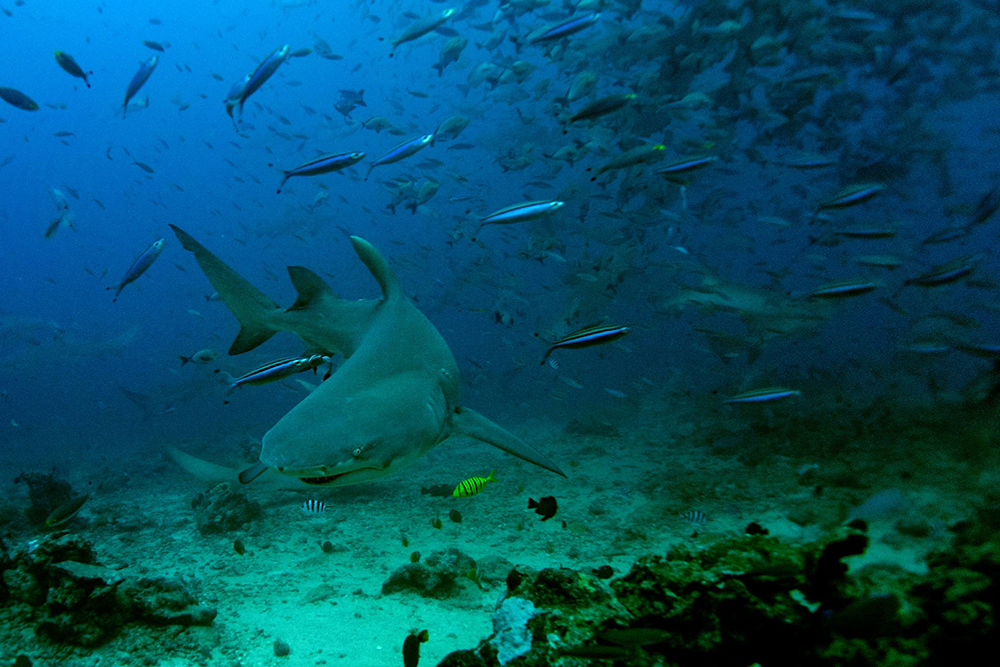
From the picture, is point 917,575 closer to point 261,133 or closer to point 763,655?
point 763,655

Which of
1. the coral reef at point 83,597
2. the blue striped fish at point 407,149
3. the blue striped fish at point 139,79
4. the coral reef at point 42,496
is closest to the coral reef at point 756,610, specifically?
the coral reef at point 83,597

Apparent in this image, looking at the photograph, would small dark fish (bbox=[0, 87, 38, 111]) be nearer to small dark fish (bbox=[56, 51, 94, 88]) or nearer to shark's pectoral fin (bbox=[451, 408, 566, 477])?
small dark fish (bbox=[56, 51, 94, 88])

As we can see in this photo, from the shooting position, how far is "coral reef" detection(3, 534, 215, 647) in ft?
11.6

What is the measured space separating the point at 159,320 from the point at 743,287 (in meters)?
129

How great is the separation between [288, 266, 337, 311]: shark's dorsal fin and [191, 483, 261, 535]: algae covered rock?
495 centimetres

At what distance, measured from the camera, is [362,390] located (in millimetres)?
2541

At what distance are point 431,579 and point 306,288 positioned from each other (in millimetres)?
2985

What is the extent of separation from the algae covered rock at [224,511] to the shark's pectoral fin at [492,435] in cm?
569

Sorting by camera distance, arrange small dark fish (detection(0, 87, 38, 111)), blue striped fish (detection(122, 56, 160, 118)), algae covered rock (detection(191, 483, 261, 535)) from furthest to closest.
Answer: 1. small dark fish (detection(0, 87, 38, 111))
2. blue striped fish (detection(122, 56, 160, 118))
3. algae covered rock (detection(191, 483, 261, 535))

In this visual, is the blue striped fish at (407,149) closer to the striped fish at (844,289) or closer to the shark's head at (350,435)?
the shark's head at (350,435)

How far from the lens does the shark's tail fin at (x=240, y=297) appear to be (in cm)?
364

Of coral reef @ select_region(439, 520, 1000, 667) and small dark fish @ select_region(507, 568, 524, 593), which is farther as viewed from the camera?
small dark fish @ select_region(507, 568, 524, 593)

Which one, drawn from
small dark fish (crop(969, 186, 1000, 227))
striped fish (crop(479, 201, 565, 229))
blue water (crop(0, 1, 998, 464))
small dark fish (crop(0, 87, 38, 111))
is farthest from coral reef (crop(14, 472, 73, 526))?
small dark fish (crop(969, 186, 1000, 227))

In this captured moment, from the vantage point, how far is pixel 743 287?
13.2 m
